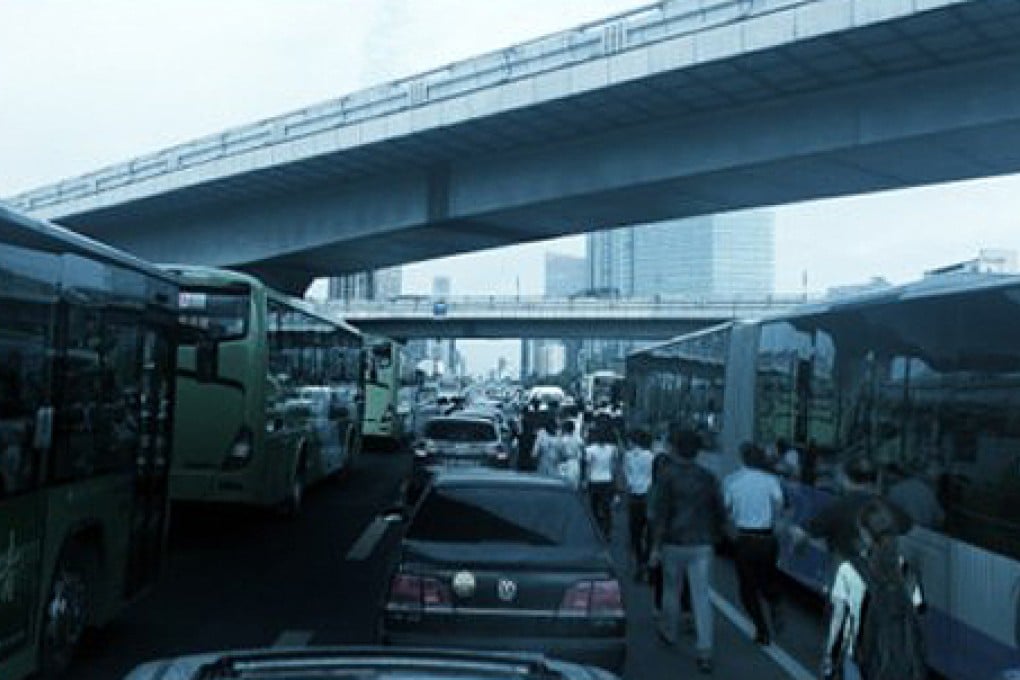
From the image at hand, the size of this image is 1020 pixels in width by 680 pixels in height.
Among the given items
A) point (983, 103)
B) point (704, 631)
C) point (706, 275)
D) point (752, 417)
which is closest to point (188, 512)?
point (752, 417)

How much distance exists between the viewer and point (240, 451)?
1661 cm

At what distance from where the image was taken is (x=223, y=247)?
3659cm

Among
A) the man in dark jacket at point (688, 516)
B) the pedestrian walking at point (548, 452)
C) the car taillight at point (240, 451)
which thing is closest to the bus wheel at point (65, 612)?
the man in dark jacket at point (688, 516)

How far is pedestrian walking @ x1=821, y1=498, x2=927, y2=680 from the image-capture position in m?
6.19

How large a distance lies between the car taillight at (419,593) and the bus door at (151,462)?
118 inches

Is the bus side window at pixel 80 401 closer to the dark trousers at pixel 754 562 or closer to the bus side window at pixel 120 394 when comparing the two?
the bus side window at pixel 120 394

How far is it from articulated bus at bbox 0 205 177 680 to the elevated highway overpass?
43.9ft

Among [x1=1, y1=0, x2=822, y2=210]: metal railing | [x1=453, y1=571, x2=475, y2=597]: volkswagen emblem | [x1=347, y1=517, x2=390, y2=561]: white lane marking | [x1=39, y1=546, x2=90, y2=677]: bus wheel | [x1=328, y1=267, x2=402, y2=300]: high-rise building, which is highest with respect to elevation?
[x1=328, y1=267, x2=402, y2=300]: high-rise building

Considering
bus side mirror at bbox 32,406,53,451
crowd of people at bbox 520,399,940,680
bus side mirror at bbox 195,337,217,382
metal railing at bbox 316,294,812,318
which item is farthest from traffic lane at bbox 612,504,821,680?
metal railing at bbox 316,294,812,318

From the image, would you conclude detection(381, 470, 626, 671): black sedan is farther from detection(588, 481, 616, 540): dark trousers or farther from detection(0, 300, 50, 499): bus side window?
detection(588, 481, 616, 540): dark trousers

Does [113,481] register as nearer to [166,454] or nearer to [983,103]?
[166,454]

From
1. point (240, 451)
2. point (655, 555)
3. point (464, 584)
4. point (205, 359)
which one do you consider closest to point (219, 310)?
point (240, 451)

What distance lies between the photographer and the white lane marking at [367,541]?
1582cm

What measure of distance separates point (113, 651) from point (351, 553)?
20.5 ft
